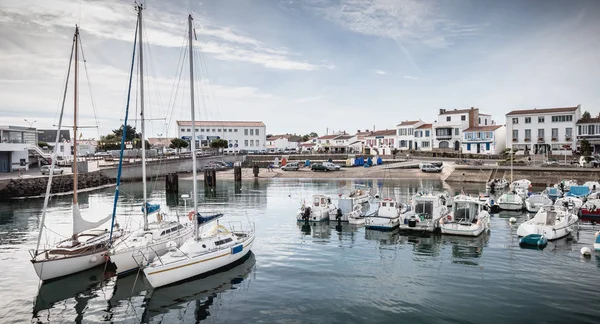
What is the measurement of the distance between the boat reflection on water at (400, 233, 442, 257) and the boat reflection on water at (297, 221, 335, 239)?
6323 mm

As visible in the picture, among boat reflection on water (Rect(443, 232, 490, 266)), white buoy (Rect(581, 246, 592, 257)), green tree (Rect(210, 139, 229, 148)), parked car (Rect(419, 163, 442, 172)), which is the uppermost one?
green tree (Rect(210, 139, 229, 148))

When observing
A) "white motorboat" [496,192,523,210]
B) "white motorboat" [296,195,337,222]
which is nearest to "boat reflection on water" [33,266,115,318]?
"white motorboat" [296,195,337,222]

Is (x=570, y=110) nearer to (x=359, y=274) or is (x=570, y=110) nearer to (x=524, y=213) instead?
(x=524, y=213)

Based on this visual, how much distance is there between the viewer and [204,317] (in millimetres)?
17516

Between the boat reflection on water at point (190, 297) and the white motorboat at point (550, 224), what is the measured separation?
68.1 feet

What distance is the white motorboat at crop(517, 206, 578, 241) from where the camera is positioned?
94.5 feet

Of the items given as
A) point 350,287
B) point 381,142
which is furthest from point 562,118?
point 350,287

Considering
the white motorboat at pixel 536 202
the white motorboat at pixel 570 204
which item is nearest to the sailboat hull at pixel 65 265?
the white motorboat at pixel 570 204

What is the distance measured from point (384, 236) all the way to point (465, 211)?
7.49m

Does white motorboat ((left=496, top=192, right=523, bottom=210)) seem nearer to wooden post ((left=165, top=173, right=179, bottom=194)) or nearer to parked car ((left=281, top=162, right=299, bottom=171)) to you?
wooden post ((left=165, top=173, right=179, bottom=194))

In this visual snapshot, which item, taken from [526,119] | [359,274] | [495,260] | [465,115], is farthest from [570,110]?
[359,274]

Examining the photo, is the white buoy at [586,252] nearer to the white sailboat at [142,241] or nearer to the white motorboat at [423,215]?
the white motorboat at [423,215]

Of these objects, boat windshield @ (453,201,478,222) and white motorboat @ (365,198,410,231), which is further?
white motorboat @ (365,198,410,231)

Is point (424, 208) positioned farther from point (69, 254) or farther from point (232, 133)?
point (232, 133)
